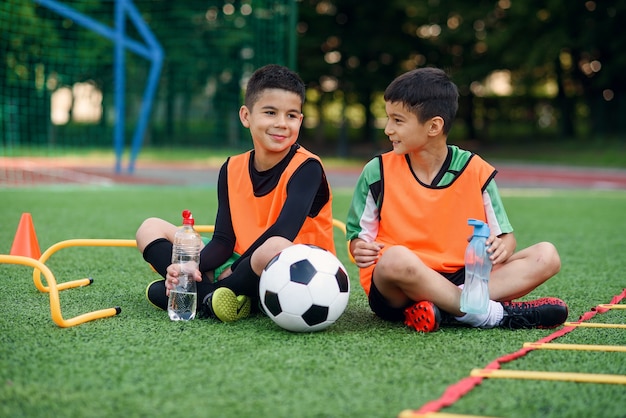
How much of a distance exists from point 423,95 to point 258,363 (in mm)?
1440

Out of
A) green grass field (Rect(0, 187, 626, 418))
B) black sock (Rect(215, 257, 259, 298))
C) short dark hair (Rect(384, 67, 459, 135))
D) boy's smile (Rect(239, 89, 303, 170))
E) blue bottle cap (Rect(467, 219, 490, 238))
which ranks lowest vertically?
green grass field (Rect(0, 187, 626, 418))

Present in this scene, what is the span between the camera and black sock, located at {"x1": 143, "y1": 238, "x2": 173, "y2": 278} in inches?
145

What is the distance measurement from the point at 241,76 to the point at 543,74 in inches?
541

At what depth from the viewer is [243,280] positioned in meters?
3.51

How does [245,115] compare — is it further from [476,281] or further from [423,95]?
[476,281]

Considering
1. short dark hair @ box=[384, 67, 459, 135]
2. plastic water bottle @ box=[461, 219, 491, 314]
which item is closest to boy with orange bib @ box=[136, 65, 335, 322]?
short dark hair @ box=[384, 67, 459, 135]

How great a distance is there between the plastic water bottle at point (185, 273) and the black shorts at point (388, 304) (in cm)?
78

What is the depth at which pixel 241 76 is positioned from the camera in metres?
17.4

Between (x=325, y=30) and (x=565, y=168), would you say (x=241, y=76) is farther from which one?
(x=325, y=30)

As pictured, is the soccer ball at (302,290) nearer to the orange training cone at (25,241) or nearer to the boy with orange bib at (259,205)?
the boy with orange bib at (259,205)

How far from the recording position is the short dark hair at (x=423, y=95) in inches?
137

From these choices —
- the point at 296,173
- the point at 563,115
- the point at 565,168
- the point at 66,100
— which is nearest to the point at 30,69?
the point at 66,100

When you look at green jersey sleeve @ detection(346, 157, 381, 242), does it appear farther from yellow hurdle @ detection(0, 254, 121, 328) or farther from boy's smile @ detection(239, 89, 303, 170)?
yellow hurdle @ detection(0, 254, 121, 328)

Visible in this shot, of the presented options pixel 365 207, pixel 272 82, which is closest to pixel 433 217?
pixel 365 207
